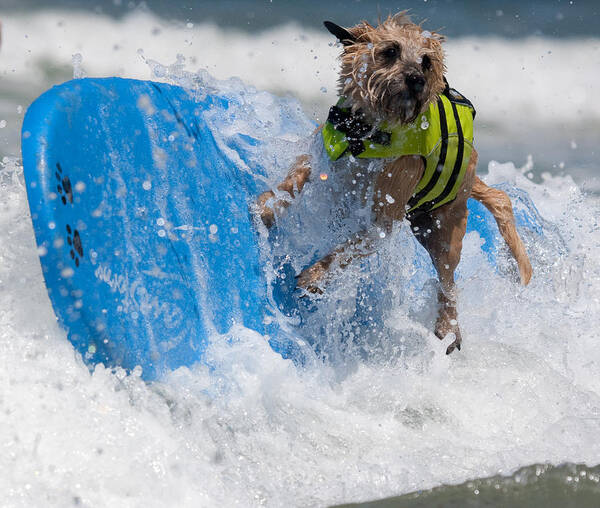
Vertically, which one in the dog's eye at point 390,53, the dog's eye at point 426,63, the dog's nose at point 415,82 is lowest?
the dog's nose at point 415,82

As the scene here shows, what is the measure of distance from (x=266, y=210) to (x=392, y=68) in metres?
0.73

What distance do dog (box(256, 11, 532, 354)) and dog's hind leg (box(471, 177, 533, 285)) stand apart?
0.87 feet

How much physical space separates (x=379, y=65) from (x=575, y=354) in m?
1.39

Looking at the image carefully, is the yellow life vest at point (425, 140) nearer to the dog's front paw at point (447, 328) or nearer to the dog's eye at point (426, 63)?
the dog's eye at point (426, 63)

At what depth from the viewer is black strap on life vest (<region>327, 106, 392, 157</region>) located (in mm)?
2738

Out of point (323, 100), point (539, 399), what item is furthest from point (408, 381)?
point (323, 100)

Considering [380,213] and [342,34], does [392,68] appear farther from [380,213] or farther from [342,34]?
[380,213]

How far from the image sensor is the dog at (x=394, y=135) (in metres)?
2.62

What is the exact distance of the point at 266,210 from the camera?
9.84 ft

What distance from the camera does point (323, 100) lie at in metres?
6.89

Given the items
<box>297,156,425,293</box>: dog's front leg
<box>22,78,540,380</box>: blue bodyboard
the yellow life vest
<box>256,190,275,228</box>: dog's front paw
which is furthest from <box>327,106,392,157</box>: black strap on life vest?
<box>22,78,540,380</box>: blue bodyboard

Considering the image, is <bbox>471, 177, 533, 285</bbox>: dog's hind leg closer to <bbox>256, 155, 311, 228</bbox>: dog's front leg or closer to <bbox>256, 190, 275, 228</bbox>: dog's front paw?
<bbox>256, 155, 311, 228</bbox>: dog's front leg

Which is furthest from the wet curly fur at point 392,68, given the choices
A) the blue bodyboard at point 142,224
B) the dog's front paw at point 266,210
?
the blue bodyboard at point 142,224

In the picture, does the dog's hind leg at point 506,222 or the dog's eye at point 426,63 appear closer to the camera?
the dog's eye at point 426,63
